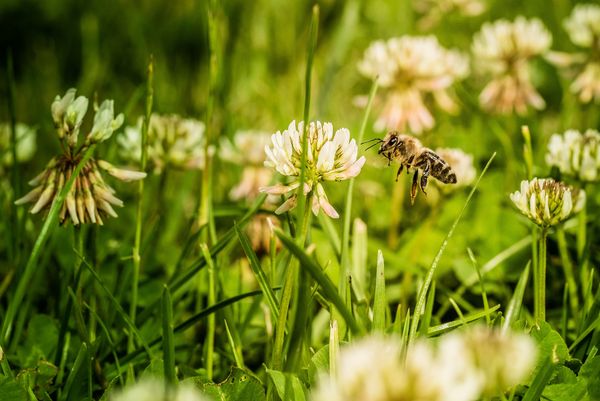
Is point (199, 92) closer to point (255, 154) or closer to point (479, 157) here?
point (255, 154)

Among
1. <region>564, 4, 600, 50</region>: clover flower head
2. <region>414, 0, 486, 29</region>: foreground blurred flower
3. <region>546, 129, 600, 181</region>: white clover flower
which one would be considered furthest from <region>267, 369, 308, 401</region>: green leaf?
<region>414, 0, 486, 29</region>: foreground blurred flower

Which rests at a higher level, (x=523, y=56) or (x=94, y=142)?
(x=523, y=56)

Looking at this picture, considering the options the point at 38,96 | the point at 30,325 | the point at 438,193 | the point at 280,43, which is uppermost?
the point at 280,43

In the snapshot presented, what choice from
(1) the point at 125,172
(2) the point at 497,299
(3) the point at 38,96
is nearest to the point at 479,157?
(2) the point at 497,299

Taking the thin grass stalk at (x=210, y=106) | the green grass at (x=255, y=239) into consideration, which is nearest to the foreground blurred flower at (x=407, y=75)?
the green grass at (x=255, y=239)

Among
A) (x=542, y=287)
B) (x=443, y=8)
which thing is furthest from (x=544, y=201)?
(x=443, y=8)

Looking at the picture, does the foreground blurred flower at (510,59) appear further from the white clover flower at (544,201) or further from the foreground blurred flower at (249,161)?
the white clover flower at (544,201)

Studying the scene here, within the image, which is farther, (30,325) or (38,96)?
(38,96)
